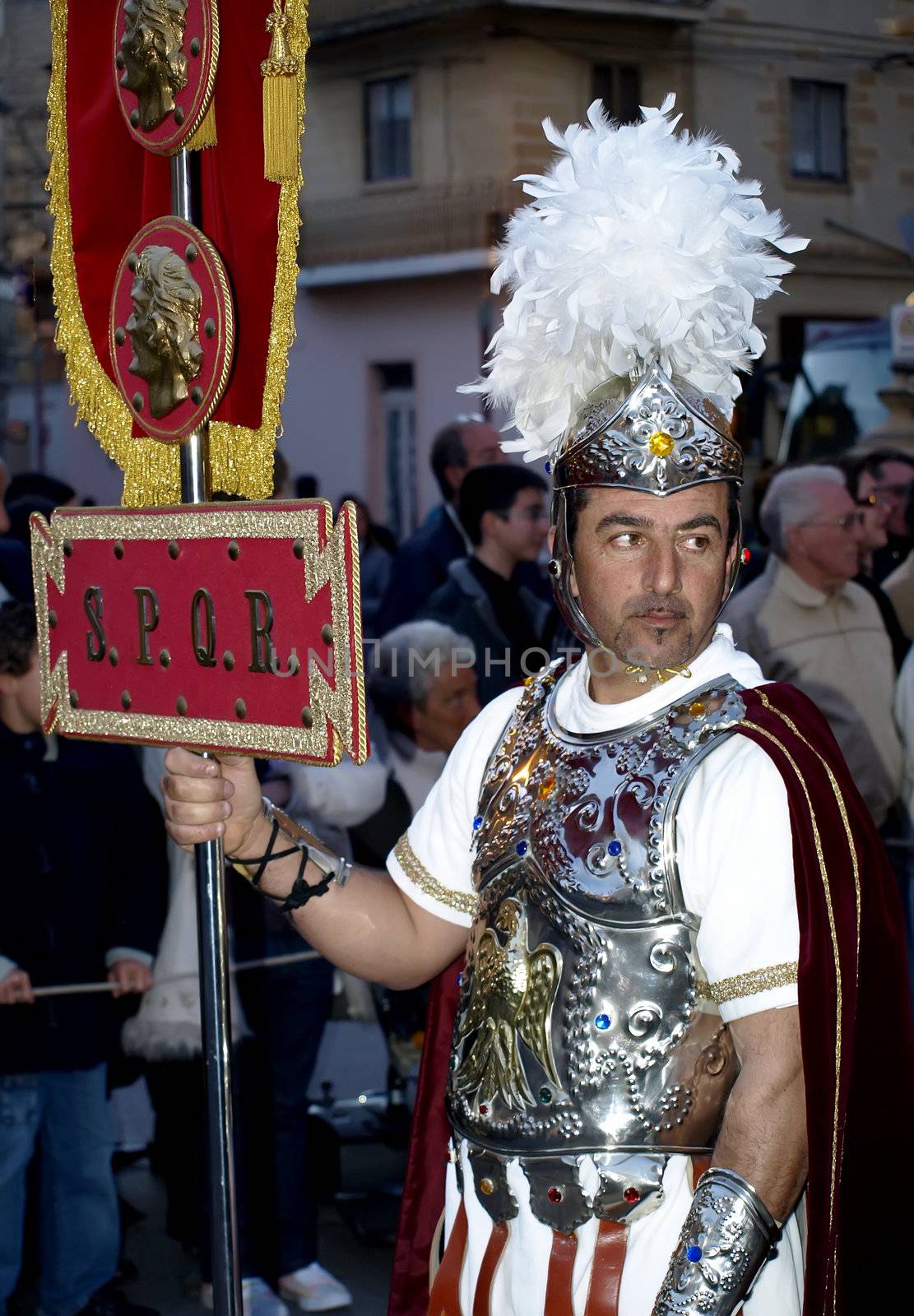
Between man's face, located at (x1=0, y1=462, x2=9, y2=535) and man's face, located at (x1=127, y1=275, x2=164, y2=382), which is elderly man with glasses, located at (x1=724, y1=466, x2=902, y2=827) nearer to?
man's face, located at (x1=0, y1=462, x2=9, y2=535)

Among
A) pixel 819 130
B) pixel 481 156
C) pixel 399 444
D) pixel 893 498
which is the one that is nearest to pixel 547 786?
pixel 893 498

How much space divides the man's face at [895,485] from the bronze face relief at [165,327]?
16.1 feet

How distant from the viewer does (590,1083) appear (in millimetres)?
2037

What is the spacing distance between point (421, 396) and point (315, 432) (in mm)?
765

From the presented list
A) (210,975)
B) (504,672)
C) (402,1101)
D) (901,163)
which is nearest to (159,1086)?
(402,1101)

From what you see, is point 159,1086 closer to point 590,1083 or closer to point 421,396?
point 590,1083

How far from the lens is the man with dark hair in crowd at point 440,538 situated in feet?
17.9

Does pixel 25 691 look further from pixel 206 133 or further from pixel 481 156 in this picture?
pixel 481 156

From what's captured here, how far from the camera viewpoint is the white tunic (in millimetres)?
1941

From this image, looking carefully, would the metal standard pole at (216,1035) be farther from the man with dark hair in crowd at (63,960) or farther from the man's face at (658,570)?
the man with dark hair in crowd at (63,960)

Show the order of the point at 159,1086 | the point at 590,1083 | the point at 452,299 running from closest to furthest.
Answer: the point at 590,1083, the point at 159,1086, the point at 452,299

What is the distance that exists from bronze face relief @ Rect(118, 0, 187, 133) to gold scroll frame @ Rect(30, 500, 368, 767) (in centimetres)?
55

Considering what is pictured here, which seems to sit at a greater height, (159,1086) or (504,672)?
(504,672)

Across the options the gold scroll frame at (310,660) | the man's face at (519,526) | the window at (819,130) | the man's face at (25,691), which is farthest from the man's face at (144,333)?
the window at (819,130)
